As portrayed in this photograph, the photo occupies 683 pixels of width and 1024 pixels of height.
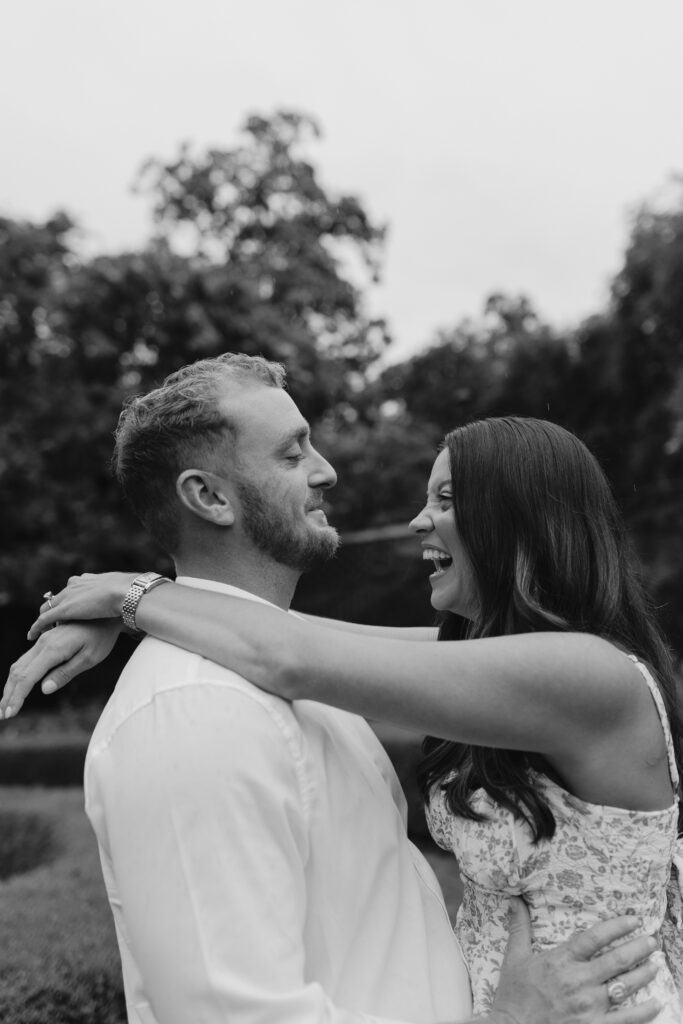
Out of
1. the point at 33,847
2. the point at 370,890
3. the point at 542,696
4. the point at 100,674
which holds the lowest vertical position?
the point at 100,674

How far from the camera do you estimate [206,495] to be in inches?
90.4

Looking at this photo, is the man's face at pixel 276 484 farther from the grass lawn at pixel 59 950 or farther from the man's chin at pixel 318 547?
the grass lawn at pixel 59 950

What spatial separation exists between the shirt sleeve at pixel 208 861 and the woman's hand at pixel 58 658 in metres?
0.40

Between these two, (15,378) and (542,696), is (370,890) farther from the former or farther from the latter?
(15,378)

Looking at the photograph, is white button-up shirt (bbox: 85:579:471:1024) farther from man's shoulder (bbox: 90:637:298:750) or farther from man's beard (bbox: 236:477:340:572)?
man's beard (bbox: 236:477:340:572)

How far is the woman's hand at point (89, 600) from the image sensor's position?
7.25 feet

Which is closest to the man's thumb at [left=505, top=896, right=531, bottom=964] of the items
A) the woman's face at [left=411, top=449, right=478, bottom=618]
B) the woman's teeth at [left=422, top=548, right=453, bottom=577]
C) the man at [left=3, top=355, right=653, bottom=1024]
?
the man at [left=3, top=355, right=653, bottom=1024]

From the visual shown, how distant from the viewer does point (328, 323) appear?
15633 millimetres

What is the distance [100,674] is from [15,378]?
4928 mm

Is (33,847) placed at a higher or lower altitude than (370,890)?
lower

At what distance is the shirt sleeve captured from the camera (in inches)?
64.3

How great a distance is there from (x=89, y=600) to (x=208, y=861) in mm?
773

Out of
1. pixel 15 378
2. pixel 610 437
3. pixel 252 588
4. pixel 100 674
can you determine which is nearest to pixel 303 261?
pixel 15 378

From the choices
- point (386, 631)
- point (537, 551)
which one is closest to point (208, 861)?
point (537, 551)
